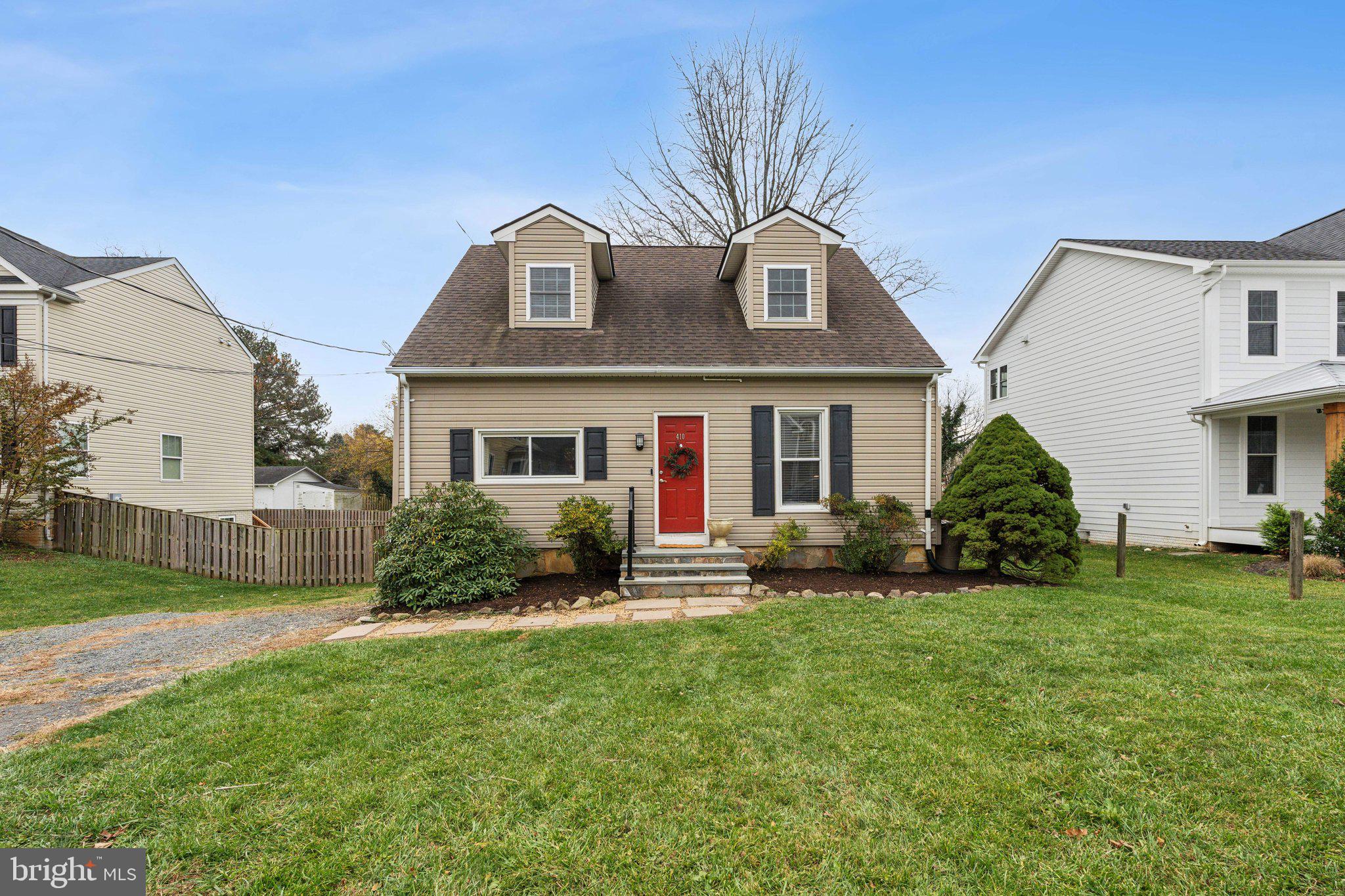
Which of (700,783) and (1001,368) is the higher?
(1001,368)

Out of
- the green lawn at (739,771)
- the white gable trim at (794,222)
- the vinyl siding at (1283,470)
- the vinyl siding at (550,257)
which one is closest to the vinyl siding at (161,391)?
the vinyl siding at (550,257)

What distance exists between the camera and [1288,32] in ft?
34.4

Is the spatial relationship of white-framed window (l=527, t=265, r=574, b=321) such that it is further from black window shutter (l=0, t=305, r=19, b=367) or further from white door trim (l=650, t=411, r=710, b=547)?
black window shutter (l=0, t=305, r=19, b=367)

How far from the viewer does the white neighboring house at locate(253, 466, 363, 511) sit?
Result: 2592cm

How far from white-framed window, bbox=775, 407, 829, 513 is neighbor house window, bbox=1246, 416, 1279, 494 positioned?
8361 millimetres

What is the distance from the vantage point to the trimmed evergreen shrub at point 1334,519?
325 inches

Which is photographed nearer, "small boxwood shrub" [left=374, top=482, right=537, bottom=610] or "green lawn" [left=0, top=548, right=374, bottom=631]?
"small boxwood shrub" [left=374, top=482, right=537, bottom=610]

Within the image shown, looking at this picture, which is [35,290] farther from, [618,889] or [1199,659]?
[1199,659]

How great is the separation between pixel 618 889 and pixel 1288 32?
16.6m

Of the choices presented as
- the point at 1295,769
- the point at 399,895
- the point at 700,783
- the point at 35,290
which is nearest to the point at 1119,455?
the point at 1295,769

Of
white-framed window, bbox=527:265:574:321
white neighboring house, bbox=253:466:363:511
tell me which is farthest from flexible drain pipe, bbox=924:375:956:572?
white neighboring house, bbox=253:466:363:511

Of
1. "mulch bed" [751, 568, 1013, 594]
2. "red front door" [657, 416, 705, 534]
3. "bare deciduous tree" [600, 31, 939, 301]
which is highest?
"bare deciduous tree" [600, 31, 939, 301]

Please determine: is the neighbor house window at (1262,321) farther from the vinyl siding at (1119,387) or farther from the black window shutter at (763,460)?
the black window shutter at (763,460)

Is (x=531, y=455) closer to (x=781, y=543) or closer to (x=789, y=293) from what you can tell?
(x=781, y=543)
